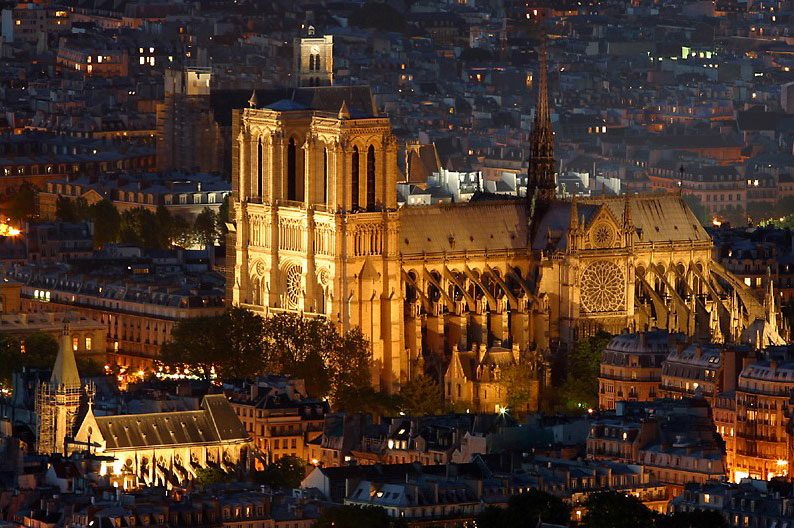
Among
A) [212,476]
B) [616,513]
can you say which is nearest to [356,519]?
[616,513]

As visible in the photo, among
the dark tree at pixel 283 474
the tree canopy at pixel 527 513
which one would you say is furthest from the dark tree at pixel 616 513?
the dark tree at pixel 283 474

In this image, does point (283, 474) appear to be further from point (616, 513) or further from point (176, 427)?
point (616, 513)

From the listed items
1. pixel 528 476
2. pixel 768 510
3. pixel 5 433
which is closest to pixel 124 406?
pixel 5 433

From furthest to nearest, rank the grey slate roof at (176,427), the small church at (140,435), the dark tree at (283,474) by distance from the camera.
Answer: the grey slate roof at (176,427) → the small church at (140,435) → the dark tree at (283,474)

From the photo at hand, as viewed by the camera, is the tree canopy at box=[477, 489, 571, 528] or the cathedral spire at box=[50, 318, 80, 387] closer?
the tree canopy at box=[477, 489, 571, 528]

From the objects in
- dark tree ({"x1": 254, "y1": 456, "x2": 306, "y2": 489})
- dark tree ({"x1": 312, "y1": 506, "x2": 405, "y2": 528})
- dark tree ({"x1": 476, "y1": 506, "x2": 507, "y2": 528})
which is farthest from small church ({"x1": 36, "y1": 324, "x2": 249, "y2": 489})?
dark tree ({"x1": 476, "y1": 506, "x2": 507, "y2": 528})

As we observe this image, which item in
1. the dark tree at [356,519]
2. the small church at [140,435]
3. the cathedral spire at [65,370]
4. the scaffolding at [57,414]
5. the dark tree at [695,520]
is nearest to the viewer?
the dark tree at [695,520]

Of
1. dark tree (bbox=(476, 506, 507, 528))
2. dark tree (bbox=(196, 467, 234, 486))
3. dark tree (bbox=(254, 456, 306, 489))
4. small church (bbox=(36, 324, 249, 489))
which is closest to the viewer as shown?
dark tree (bbox=(476, 506, 507, 528))

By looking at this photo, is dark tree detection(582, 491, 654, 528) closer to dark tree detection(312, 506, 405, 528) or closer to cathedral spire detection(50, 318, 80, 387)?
dark tree detection(312, 506, 405, 528)

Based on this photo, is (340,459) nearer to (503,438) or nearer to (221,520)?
(503,438)

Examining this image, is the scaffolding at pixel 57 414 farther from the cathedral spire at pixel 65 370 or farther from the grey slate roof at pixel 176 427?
the grey slate roof at pixel 176 427
